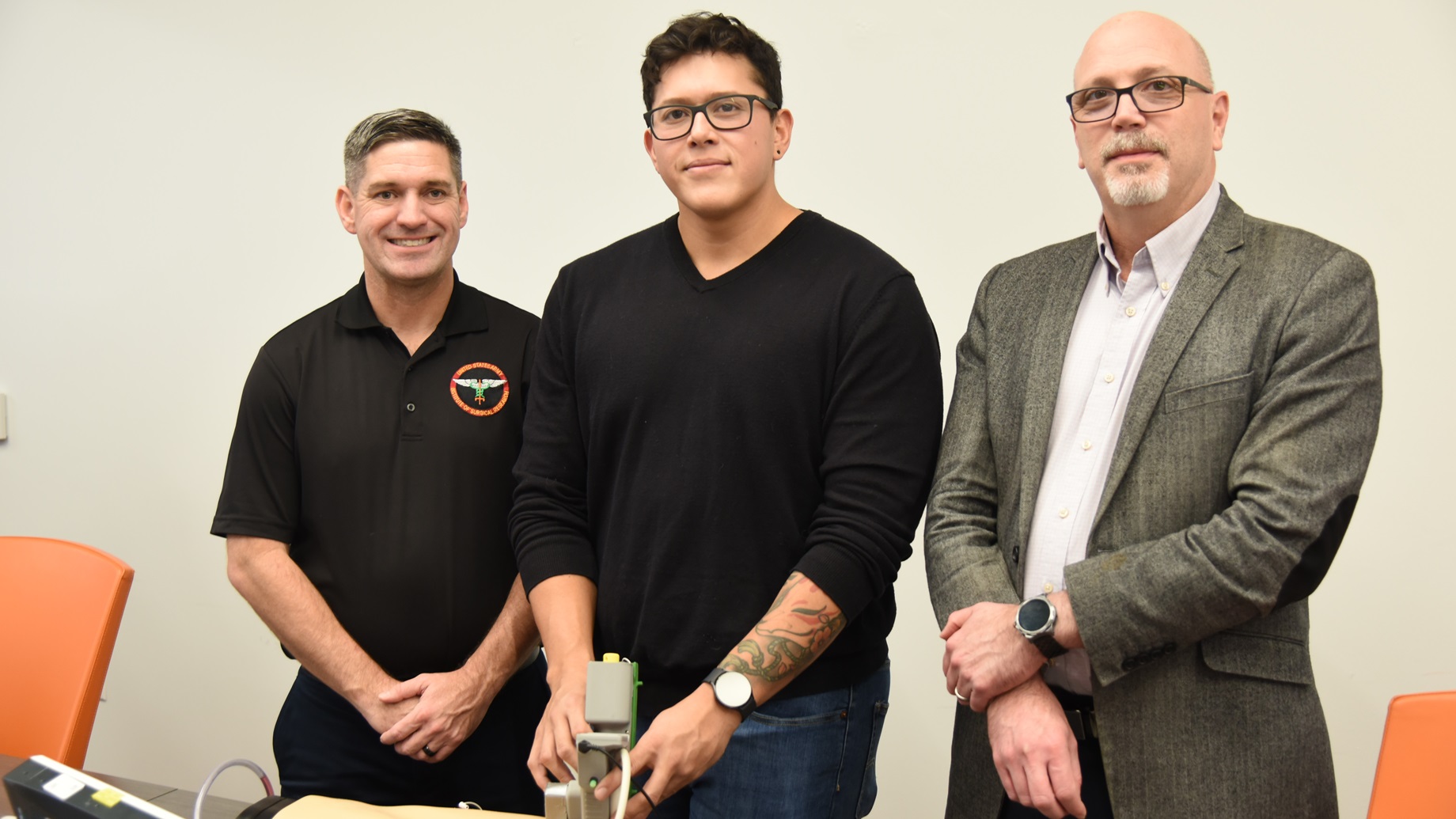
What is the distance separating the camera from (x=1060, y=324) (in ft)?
5.21

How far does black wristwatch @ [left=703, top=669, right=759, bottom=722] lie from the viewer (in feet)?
4.92

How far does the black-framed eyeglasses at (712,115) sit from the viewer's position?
169 centimetres

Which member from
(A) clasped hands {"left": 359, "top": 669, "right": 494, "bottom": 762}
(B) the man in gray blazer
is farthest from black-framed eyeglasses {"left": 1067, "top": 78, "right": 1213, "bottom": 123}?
(A) clasped hands {"left": 359, "top": 669, "right": 494, "bottom": 762}

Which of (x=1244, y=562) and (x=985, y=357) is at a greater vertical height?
(x=985, y=357)

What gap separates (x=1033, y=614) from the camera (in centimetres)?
142

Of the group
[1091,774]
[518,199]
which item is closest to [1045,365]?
[1091,774]

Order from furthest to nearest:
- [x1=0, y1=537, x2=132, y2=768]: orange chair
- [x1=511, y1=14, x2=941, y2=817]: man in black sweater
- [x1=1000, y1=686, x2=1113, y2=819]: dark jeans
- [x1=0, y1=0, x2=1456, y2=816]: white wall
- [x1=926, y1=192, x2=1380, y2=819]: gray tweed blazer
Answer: [x1=0, y1=0, x2=1456, y2=816]: white wall, [x1=0, y1=537, x2=132, y2=768]: orange chair, [x1=511, y1=14, x2=941, y2=817]: man in black sweater, [x1=1000, y1=686, x2=1113, y2=819]: dark jeans, [x1=926, y1=192, x2=1380, y2=819]: gray tweed blazer

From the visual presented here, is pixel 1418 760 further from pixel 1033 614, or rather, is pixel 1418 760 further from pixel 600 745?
pixel 600 745

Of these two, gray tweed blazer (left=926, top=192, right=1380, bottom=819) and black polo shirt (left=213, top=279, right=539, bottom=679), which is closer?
gray tweed blazer (left=926, top=192, right=1380, bottom=819)

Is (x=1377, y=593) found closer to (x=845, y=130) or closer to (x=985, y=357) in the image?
(x=985, y=357)

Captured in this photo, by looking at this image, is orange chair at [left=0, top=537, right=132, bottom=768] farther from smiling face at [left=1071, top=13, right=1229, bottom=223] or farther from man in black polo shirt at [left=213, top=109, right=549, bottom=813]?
smiling face at [left=1071, top=13, right=1229, bottom=223]

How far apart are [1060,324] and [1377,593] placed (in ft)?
4.64

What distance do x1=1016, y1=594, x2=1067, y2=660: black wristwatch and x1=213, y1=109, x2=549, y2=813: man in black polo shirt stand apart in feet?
3.06

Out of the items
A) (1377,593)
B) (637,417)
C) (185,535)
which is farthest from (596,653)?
(185,535)
